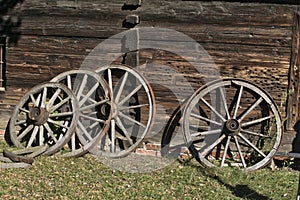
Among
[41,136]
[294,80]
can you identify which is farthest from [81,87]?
[294,80]

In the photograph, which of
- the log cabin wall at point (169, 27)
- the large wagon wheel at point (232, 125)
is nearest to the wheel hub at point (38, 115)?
the log cabin wall at point (169, 27)

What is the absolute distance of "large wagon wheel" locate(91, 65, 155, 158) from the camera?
868cm

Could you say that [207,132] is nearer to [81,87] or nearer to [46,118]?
[81,87]

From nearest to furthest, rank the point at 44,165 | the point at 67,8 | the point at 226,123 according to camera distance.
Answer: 1. the point at 44,165
2. the point at 226,123
3. the point at 67,8

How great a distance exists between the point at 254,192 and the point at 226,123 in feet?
4.74

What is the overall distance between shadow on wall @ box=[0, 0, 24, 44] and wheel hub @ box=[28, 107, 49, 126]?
1376 millimetres

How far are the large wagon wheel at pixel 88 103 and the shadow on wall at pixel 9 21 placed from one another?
104cm

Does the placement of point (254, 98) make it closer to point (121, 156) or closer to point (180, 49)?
point (180, 49)

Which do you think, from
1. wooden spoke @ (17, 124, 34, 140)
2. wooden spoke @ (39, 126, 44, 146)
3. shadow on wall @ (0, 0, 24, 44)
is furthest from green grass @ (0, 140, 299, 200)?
shadow on wall @ (0, 0, 24, 44)

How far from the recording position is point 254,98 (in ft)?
28.1

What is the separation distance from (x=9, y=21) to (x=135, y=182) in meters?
3.63

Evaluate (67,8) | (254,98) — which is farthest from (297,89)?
(67,8)

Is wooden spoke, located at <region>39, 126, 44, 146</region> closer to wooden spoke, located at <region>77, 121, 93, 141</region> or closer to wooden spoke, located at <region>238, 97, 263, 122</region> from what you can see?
wooden spoke, located at <region>77, 121, 93, 141</region>

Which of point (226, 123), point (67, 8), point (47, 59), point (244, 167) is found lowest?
point (244, 167)
